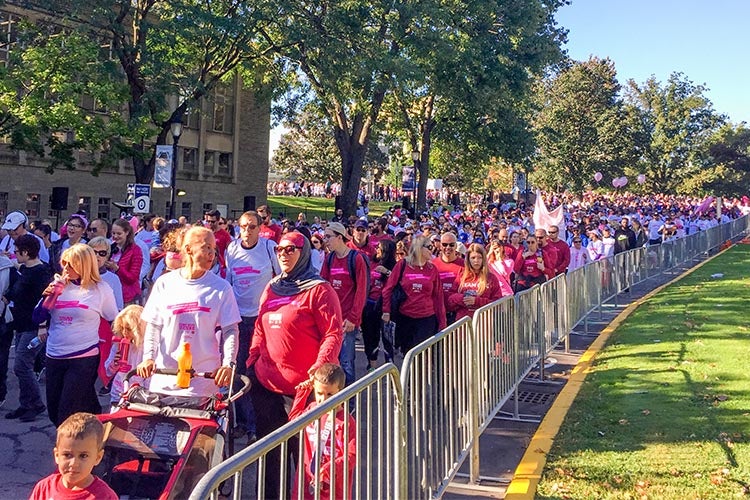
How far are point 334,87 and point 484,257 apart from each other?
18.1 m

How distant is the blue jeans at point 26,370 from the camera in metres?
7.09

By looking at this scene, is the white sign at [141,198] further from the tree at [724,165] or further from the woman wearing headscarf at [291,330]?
the tree at [724,165]

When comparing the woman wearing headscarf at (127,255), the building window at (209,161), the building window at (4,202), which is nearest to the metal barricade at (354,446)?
the woman wearing headscarf at (127,255)

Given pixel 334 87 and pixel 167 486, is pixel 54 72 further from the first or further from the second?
pixel 167 486

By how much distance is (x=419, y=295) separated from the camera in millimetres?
7969

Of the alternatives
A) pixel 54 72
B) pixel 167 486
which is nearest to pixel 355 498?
pixel 167 486

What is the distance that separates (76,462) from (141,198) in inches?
618

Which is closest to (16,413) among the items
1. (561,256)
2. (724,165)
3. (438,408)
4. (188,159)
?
(438,408)

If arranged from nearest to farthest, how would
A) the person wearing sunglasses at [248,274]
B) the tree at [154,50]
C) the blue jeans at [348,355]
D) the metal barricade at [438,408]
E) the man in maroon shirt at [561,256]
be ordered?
the metal barricade at [438,408] < the person wearing sunglasses at [248,274] < the blue jeans at [348,355] < the man in maroon shirt at [561,256] < the tree at [154,50]

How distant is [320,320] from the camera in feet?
16.0

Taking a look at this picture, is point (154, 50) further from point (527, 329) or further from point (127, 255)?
point (527, 329)

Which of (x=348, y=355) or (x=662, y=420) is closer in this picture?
(x=662, y=420)

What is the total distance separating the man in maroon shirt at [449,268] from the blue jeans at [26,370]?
4.29m

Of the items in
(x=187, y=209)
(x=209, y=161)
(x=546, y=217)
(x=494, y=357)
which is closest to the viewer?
(x=494, y=357)
